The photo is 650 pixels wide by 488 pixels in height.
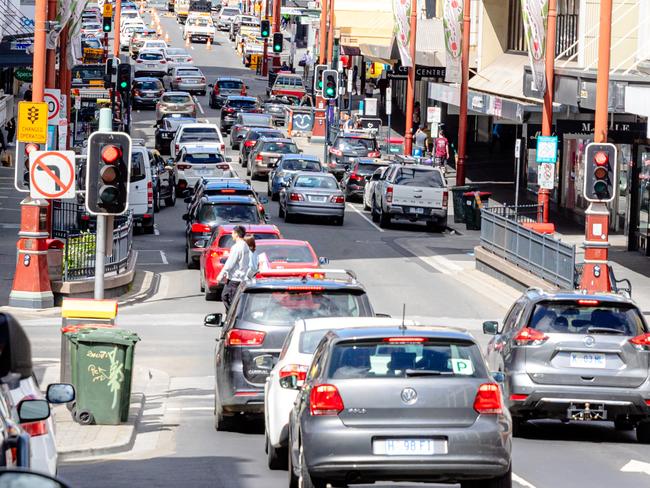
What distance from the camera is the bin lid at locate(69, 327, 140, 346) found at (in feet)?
53.3

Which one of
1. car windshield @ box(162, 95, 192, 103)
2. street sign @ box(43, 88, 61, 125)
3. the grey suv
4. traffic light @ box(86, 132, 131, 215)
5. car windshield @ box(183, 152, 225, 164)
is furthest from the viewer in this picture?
car windshield @ box(162, 95, 192, 103)

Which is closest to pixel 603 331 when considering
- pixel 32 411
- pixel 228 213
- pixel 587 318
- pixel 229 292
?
pixel 587 318

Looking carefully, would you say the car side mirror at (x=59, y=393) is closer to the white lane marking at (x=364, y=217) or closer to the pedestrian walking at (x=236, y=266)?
the pedestrian walking at (x=236, y=266)

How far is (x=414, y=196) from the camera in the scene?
145 feet

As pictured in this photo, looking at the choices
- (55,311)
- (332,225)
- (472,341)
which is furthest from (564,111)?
(472,341)

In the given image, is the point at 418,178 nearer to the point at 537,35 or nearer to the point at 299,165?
the point at 299,165

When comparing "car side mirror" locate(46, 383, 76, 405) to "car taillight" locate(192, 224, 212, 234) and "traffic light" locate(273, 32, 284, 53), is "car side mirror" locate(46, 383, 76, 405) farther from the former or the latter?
"traffic light" locate(273, 32, 284, 53)

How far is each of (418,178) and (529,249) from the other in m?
13.1

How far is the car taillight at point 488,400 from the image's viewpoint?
11.6 m

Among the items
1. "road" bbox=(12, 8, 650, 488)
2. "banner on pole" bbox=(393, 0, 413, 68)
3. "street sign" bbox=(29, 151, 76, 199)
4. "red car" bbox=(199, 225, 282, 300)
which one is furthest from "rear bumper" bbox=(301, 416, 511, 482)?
"banner on pole" bbox=(393, 0, 413, 68)

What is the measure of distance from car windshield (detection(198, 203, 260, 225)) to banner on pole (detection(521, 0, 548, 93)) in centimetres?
819

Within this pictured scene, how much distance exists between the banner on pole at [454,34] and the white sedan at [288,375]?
1528 inches

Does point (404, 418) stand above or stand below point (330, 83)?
below

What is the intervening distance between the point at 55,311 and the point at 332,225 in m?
18.1
